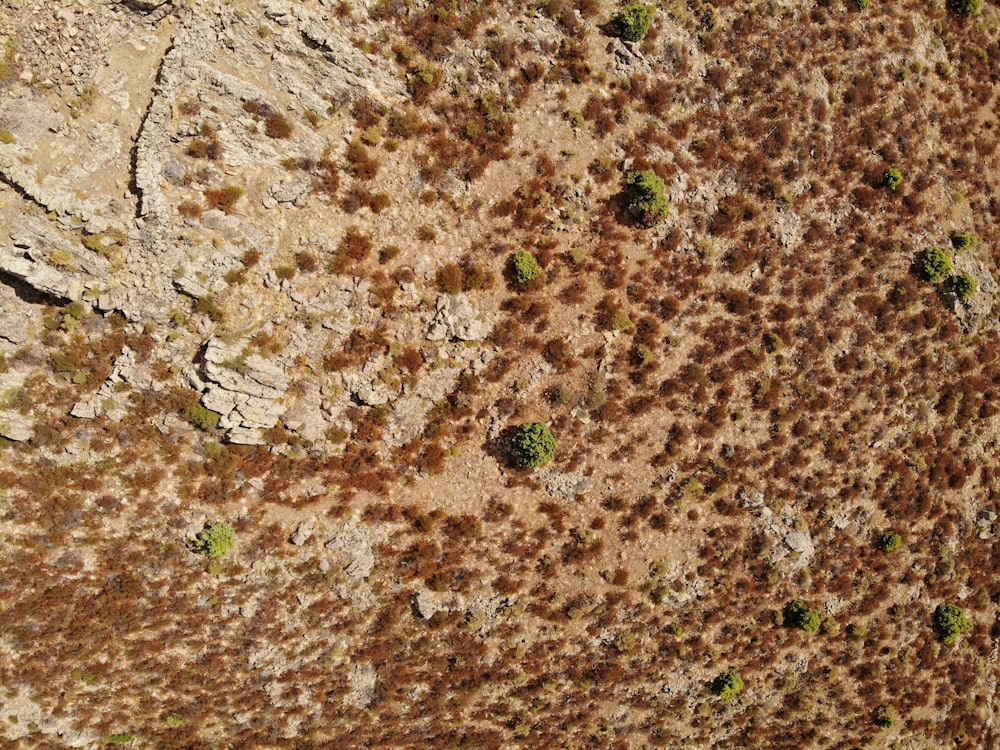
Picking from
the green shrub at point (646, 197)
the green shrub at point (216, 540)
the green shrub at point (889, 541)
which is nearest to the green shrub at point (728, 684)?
the green shrub at point (889, 541)

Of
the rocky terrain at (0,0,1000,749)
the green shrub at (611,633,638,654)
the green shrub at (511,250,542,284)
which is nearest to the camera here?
the rocky terrain at (0,0,1000,749)

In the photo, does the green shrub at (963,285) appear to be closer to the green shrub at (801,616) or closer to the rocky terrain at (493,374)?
the rocky terrain at (493,374)

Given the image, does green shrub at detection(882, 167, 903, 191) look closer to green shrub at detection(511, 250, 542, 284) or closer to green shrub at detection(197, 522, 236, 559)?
green shrub at detection(511, 250, 542, 284)

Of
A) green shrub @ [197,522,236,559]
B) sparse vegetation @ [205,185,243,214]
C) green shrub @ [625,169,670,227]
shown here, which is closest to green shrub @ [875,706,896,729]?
green shrub @ [625,169,670,227]

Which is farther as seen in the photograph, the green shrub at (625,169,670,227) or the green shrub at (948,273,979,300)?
the green shrub at (948,273,979,300)

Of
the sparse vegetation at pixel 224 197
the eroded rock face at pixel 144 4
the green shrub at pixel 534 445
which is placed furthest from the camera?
the green shrub at pixel 534 445

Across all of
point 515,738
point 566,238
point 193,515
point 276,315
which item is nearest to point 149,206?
point 276,315
